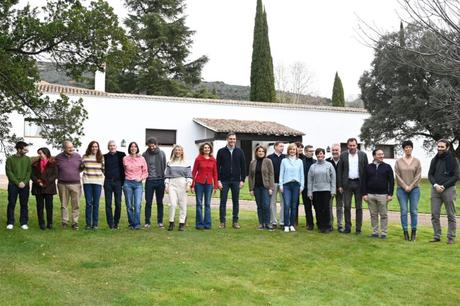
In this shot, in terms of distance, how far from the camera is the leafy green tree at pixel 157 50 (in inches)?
1485

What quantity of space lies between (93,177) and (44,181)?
882mm

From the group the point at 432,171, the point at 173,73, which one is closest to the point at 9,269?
the point at 432,171

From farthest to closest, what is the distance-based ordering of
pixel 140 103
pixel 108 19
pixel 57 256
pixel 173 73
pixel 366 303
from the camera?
1. pixel 173 73
2. pixel 140 103
3. pixel 108 19
4. pixel 57 256
5. pixel 366 303

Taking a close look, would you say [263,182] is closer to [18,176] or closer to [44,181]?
[44,181]

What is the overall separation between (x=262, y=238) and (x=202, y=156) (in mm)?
1963

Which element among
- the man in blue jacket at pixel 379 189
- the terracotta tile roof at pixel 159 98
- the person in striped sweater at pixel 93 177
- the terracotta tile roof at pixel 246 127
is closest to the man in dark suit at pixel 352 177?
the man in blue jacket at pixel 379 189

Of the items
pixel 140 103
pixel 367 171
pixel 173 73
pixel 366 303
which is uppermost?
pixel 173 73

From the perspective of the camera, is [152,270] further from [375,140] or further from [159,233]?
[375,140]

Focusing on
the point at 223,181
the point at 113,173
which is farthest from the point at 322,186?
the point at 113,173

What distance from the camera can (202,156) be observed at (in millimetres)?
9781

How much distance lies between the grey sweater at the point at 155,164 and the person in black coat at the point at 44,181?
5.59 feet

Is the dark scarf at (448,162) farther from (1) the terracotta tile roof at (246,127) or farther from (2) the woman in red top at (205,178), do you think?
(1) the terracotta tile roof at (246,127)

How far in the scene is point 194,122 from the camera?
3045cm

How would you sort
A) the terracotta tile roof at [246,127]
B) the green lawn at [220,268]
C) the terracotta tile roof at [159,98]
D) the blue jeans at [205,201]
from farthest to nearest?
1. the terracotta tile roof at [246,127]
2. the terracotta tile roof at [159,98]
3. the blue jeans at [205,201]
4. the green lawn at [220,268]
